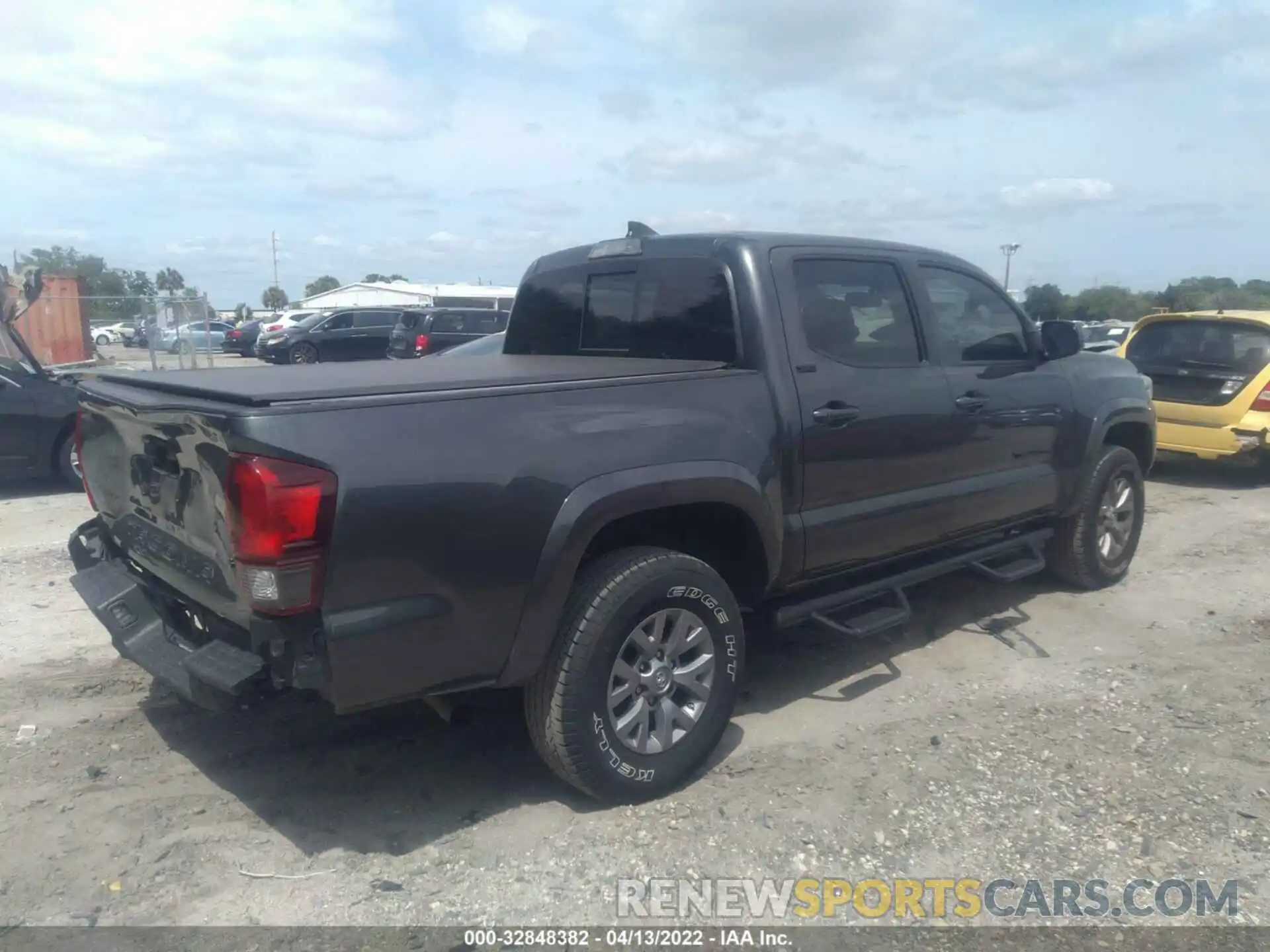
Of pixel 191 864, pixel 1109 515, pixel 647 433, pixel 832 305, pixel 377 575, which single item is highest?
pixel 832 305

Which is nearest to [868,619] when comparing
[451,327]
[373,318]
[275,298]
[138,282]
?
[451,327]

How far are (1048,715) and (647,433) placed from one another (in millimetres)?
2263

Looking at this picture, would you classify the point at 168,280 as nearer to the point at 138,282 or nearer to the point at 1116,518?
the point at 138,282

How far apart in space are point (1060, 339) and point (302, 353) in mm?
24249

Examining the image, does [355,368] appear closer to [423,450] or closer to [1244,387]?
[423,450]

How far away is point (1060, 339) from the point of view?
5.41 meters

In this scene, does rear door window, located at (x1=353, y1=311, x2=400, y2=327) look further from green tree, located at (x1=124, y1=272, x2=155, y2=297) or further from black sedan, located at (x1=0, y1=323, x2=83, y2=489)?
green tree, located at (x1=124, y1=272, x2=155, y2=297)

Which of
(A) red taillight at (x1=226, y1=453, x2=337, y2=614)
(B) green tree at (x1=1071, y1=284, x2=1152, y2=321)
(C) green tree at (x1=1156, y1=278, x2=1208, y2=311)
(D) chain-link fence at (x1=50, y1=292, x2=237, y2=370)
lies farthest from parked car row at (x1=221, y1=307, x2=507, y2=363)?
(A) red taillight at (x1=226, y1=453, x2=337, y2=614)

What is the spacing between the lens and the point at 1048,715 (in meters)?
4.53

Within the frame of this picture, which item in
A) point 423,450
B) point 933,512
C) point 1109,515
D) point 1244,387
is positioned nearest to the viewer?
point 423,450

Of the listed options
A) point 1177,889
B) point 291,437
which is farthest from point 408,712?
point 1177,889

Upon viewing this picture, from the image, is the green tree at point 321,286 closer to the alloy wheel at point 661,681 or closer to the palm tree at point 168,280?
the palm tree at point 168,280

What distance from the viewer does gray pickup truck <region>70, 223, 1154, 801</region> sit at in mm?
3021

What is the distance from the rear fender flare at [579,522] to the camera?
336 centimetres
